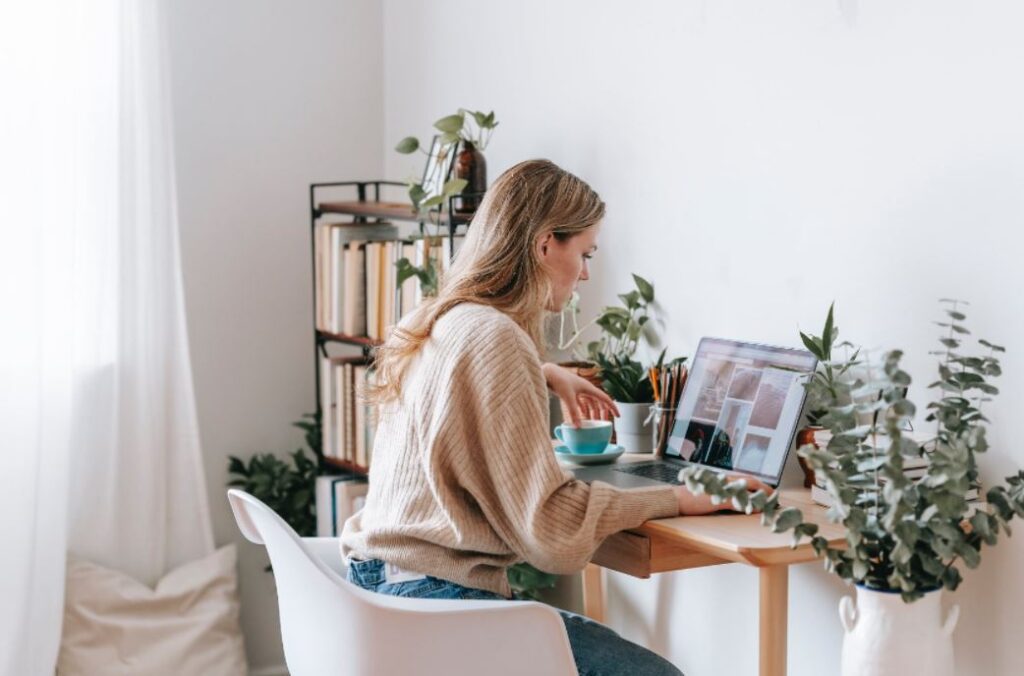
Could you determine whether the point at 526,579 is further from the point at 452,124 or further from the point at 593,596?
the point at 452,124

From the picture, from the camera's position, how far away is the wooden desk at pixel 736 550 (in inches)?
75.4

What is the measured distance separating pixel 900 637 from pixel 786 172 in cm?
90

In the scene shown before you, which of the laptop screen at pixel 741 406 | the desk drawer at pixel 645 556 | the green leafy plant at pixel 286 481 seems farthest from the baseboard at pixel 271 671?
the desk drawer at pixel 645 556

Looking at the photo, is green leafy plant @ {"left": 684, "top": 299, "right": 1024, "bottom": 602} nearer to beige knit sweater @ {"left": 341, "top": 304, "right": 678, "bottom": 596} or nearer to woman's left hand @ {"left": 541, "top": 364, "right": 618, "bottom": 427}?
beige knit sweater @ {"left": 341, "top": 304, "right": 678, "bottom": 596}

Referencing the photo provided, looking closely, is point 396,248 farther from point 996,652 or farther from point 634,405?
point 996,652

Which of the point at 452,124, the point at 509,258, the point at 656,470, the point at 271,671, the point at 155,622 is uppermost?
the point at 452,124

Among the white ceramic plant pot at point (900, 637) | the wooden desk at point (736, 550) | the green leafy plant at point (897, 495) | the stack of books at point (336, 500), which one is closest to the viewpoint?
the green leafy plant at point (897, 495)

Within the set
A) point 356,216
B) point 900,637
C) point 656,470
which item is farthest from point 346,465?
point 900,637

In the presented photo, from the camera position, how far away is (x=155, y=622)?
10.5 feet

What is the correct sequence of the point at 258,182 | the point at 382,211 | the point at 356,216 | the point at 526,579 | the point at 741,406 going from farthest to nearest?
1. the point at 258,182
2. the point at 356,216
3. the point at 382,211
4. the point at 526,579
5. the point at 741,406

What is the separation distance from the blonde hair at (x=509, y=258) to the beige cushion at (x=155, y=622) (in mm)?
1308

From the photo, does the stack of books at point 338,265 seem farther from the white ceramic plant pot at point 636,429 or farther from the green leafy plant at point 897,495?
the green leafy plant at point 897,495

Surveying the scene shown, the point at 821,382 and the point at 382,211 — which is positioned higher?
the point at 382,211

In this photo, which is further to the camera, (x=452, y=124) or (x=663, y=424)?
(x=452, y=124)
